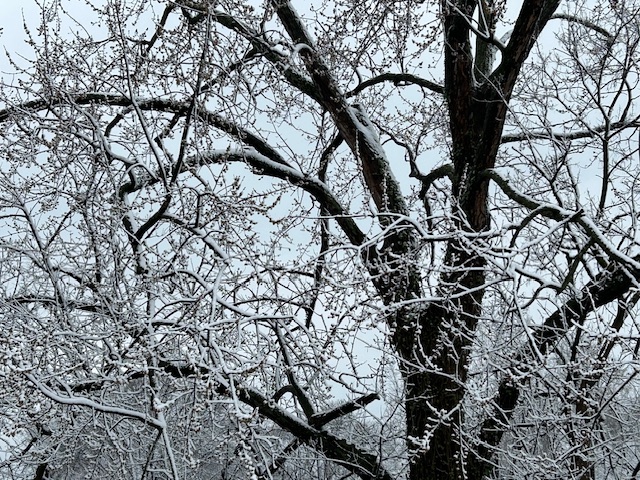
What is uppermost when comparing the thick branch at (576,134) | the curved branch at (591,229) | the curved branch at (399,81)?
the curved branch at (399,81)

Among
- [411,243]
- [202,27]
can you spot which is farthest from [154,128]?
[411,243]

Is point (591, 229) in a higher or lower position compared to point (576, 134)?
lower

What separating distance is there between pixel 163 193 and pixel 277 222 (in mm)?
1328

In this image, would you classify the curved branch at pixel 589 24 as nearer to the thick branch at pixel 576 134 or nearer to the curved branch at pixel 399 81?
the thick branch at pixel 576 134

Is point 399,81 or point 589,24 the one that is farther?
point 399,81

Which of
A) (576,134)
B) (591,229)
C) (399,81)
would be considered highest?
(399,81)

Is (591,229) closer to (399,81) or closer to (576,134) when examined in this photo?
(576,134)

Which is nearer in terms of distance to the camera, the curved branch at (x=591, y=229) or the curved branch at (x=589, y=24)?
the curved branch at (x=591, y=229)

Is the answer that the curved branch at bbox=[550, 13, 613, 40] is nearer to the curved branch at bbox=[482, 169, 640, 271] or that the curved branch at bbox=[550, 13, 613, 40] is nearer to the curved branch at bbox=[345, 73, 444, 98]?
the curved branch at bbox=[345, 73, 444, 98]

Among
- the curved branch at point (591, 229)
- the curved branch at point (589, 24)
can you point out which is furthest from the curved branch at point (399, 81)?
the curved branch at point (591, 229)

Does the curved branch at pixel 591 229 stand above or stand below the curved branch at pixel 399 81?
below

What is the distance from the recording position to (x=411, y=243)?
246 inches

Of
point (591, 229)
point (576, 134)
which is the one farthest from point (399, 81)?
point (591, 229)

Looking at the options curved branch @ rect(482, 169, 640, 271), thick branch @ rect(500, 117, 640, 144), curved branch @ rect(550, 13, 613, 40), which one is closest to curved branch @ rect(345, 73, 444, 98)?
thick branch @ rect(500, 117, 640, 144)
